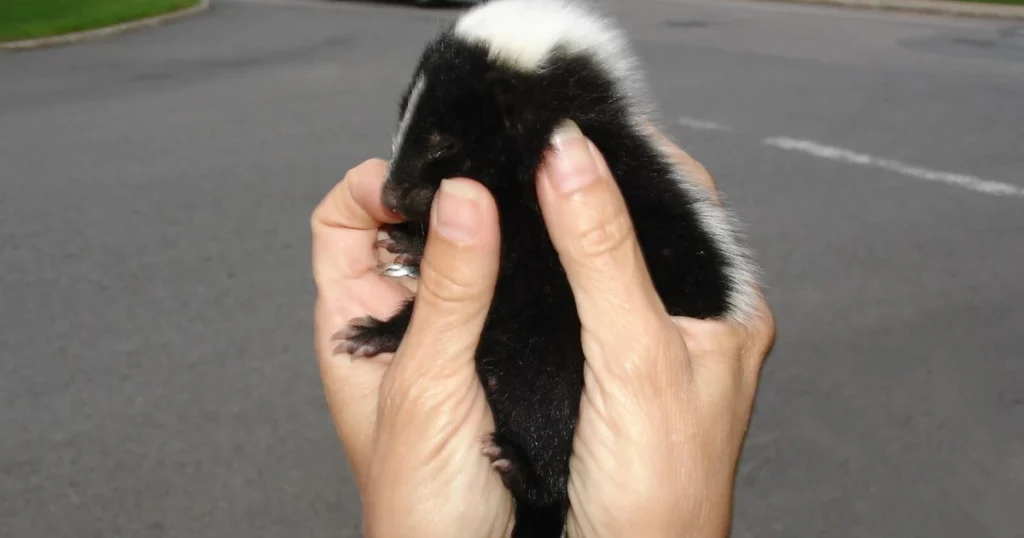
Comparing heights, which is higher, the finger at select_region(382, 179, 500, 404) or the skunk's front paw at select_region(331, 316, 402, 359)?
the finger at select_region(382, 179, 500, 404)

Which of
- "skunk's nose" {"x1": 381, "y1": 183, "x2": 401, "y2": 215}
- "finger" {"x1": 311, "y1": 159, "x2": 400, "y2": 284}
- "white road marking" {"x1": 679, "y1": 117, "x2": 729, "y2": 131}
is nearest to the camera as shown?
"skunk's nose" {"x1": 381, "y1": 183, "x2": 401, "y2": 215}

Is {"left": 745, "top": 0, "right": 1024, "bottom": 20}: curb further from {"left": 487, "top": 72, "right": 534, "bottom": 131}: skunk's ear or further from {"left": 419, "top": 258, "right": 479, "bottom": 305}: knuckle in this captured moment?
{"left": 419, "top": 258, "right": 479, "bottom": 305}: knuckle

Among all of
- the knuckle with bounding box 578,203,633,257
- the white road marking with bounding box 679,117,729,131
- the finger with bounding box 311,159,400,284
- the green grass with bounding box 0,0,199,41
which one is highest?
the knuckle with bounding box 578,203,633,257

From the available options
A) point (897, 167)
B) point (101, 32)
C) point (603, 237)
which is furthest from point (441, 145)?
point (101, 32)

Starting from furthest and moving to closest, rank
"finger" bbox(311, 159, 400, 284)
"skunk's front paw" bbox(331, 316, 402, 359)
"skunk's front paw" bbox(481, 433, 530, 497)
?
"finger" bbox(311, 159, 400, 284), "skunk's front paw" bbox(331, 316, 402, 359), "skunk's front paw" bbox(481, 433, 530, 497)

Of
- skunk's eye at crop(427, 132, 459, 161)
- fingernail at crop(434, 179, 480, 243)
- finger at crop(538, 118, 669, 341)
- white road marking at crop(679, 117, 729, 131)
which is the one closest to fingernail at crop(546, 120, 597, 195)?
finger at crop(538, 118, 669, 341)

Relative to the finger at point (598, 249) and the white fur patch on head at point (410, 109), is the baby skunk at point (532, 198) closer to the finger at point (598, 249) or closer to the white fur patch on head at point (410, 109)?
the white fur patch on head at point (410, 109)

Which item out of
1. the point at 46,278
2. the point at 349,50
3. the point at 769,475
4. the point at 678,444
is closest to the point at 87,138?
the point at 46,278
